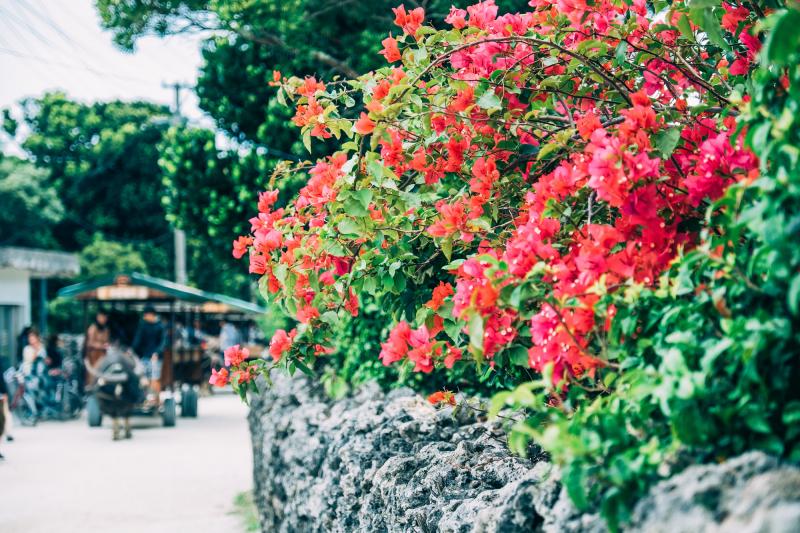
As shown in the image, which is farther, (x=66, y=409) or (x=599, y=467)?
(x=66, y=409)

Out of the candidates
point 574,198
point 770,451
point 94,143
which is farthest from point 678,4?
point 94,143

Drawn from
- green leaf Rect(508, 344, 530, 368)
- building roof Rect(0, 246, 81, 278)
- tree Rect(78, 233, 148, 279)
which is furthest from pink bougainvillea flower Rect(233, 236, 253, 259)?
tree Rect(78, 233, 148, 279)

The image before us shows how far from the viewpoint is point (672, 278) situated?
7.20 feet

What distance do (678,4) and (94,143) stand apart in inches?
1544

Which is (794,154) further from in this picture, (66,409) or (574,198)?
(66,409)

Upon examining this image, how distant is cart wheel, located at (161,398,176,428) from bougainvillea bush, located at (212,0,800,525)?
11.5 m

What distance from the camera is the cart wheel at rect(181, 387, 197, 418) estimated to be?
1611 centimetres

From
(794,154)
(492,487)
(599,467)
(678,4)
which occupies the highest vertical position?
(678,4)

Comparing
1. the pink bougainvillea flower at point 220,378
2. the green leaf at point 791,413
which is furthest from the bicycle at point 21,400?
the green leaf at point 791,413

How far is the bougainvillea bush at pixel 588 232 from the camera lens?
→ 5.72ft

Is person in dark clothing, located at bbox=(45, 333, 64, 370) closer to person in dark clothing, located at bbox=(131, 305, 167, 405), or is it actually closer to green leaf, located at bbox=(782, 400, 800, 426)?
person in dark clothing, located at bbox=(131, 305, 167, 405)

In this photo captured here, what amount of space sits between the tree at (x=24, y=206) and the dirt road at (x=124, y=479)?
1934 centimetres

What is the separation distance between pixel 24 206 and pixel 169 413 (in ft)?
67.8

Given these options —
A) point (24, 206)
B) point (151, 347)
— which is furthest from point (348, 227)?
point (24, 206)
